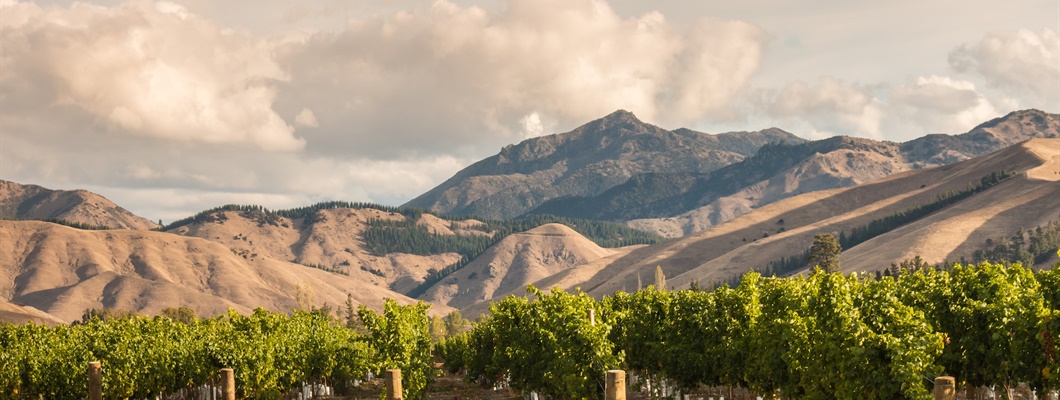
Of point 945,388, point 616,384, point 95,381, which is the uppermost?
point 95,381

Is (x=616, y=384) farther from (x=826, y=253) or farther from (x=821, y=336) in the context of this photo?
(x=826, y=253)

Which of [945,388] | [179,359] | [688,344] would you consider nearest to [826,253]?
[688,344]

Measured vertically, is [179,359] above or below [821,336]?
above

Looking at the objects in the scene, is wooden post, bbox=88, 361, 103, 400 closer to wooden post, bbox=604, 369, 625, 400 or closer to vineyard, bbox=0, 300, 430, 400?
wooden post, bbox=604, 369, 625, 400

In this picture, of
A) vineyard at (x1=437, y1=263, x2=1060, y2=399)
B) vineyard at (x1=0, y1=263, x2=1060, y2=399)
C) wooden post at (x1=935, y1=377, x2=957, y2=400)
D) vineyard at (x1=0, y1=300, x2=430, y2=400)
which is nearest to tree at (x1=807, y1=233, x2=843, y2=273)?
vineyard at (x1=0, y1=263, x2=1060, y2=399)

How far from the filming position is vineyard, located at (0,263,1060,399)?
27219mm

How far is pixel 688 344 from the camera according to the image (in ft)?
139

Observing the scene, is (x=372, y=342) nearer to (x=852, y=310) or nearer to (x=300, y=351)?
(x=300, y=351)

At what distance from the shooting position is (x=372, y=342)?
44500mm

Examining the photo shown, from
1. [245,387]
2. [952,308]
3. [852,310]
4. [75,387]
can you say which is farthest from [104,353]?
[952,308]

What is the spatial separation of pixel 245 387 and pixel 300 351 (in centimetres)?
997

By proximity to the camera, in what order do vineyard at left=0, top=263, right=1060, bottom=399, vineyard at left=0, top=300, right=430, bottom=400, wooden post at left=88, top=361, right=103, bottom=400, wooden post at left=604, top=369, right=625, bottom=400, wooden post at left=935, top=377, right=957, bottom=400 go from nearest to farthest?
wooden post at left=935, top=377, right=957, bottom=400 < wooden post at left=604, top=369, right=625, bottom=400 < wooden post at left=88, top=361, right=103, bottom=400 < vineyard at left=0, top=263, right=1060, bottom=399 < vineyard at left=0, top=300, right=430, bottom=400

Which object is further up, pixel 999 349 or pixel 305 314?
pixel 305 314

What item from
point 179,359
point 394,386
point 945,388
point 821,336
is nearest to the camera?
point 945,388
